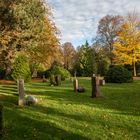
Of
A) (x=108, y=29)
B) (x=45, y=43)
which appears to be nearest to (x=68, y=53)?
(x=108, y=29)

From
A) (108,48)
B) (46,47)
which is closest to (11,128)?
(46,47)

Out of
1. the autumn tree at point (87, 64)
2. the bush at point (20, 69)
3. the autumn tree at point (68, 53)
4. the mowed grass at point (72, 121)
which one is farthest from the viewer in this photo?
the autumn tree at point (68, 53)

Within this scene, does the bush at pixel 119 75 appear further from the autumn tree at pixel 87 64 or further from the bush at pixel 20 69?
the autumn tree at pixel 87 64

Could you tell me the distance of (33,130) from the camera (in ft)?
38.0

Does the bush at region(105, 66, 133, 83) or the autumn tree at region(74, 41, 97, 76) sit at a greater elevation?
the autumn tree at region(74, 41, 97, 76)

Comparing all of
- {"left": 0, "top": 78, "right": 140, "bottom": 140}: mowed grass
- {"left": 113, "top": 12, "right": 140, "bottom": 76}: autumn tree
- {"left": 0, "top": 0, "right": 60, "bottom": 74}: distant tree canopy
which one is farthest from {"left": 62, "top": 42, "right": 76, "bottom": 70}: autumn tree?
{"left": 0, "top": 78, "right": 140, "bottom": 140}: mowed grass

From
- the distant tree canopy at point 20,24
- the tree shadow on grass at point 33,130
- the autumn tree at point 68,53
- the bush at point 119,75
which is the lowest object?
the tree shadow on grass at point 33,130

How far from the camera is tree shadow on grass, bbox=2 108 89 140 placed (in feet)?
35.0

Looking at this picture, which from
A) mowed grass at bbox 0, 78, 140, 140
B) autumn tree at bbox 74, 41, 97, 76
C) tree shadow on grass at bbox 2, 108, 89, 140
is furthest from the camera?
autumn tree at bbox 74, 41, 97, 76

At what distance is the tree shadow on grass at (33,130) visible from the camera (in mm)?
10680

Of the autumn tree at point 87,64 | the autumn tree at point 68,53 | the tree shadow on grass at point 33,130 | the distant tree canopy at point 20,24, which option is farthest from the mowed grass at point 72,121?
the autumn tree at point 68,53

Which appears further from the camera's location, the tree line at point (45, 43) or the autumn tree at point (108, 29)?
the autumn tree at point (108, 29)

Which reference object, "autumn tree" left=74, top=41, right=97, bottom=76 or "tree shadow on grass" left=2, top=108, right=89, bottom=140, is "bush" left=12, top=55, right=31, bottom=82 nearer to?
"tree shadow on grass" left=2, top=108, right=89, bottom=140

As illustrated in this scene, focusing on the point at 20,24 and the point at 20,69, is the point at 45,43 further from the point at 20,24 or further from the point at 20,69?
the point at 20,24
